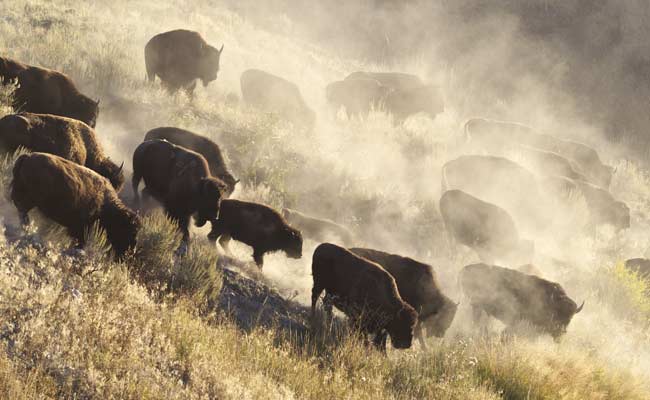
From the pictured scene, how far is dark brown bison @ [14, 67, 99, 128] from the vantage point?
400 inches

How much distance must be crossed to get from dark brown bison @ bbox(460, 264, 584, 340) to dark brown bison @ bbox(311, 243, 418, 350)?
2.68 meters

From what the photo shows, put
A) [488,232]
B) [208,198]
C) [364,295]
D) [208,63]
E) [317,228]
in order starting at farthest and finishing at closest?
[208,63] → [488,232] → [317,228] → [208,198] → [364,295]

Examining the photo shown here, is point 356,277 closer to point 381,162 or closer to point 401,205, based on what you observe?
point 401,205

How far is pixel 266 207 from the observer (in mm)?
9625

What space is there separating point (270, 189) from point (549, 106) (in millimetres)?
23165

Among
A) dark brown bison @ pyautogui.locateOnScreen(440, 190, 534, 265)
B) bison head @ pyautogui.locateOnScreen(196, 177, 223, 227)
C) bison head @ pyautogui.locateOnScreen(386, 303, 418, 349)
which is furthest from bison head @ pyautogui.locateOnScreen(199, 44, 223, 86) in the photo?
bison head @ pyautogui.locateOnScreen(386, 303, 418, 349)

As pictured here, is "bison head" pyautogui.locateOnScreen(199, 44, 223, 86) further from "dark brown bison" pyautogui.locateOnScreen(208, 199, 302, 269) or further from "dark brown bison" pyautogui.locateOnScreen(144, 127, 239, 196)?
"dark brown bison" pyautogui.locateOnScreen(208, 199, 302, 269)

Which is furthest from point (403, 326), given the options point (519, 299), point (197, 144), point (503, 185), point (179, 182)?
point (503, 185)

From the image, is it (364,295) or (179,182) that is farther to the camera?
(179,182)

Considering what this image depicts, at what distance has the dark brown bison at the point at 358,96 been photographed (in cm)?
2017

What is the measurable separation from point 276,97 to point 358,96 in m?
3.83

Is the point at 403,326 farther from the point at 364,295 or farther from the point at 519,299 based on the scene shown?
the point at 519,299

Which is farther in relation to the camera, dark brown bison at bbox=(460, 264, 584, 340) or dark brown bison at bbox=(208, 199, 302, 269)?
dark brown bison at bbox=(460, 264, 584, 340)

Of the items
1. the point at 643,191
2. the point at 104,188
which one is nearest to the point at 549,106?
the point at 643,191
